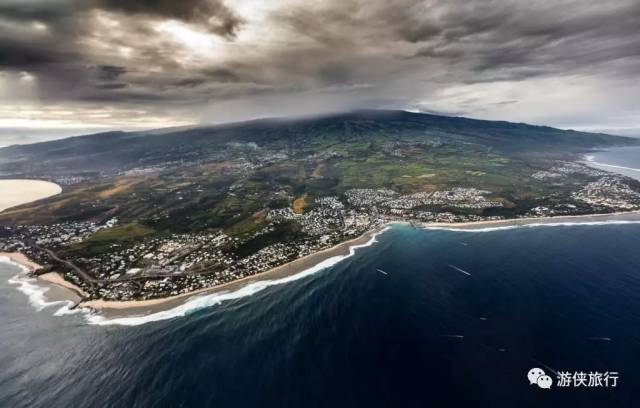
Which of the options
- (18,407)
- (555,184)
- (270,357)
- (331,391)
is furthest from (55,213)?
(555,184)

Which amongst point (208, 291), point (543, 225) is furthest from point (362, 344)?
point (543, 225)

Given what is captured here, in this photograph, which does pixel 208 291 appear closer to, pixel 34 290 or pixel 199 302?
pixel 199 302

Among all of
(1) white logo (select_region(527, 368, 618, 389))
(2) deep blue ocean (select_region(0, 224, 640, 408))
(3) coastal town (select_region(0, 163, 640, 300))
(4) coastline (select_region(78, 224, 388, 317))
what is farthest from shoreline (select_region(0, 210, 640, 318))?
(1) white logo (select_region(527, 368, 618, 389))

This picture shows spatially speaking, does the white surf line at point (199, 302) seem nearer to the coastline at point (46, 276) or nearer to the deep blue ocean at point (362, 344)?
the deep blue ocean at point (362, 344)

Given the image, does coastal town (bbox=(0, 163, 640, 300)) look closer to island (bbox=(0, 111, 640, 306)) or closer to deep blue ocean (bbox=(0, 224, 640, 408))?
island (bbox=(0, 111, 640, 306))

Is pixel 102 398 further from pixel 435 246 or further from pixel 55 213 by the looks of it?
pixel 55 213

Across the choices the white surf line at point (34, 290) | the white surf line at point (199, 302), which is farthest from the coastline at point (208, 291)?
the white surf line at point (34, 290)

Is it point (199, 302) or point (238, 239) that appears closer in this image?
point (199, 302)
